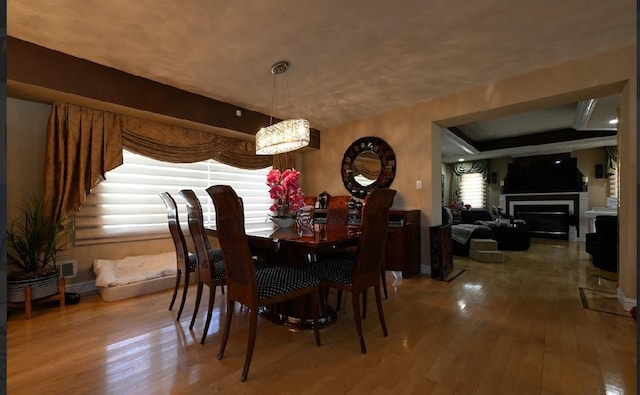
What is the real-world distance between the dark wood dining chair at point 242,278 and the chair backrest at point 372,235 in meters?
0.33

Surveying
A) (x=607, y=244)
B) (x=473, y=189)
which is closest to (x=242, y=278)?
(x=607, y=244)

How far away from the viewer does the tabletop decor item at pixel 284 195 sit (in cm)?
232

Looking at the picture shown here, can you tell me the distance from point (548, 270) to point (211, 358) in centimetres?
435

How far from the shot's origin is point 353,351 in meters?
1.76

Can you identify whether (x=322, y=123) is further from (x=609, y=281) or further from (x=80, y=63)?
(x=609, y=281)

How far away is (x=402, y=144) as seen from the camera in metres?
3.89

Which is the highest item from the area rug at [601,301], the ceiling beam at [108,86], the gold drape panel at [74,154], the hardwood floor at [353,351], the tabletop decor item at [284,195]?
the ceiling beam at [108,86]

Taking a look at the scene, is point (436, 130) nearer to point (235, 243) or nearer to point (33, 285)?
point (235, 243)

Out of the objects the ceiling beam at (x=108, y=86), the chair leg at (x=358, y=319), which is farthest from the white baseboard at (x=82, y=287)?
the chair leg at (x=358, y=319)

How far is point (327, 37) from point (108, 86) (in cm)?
220

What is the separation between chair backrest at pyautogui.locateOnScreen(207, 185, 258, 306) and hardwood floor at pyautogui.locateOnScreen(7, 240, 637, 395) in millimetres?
452

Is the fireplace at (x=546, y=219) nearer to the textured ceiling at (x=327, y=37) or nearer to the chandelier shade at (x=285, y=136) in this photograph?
the textured ceiling at (x=327, y=37)

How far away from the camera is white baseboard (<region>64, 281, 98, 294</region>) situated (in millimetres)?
2836

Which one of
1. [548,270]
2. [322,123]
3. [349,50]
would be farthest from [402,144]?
[548,270]
